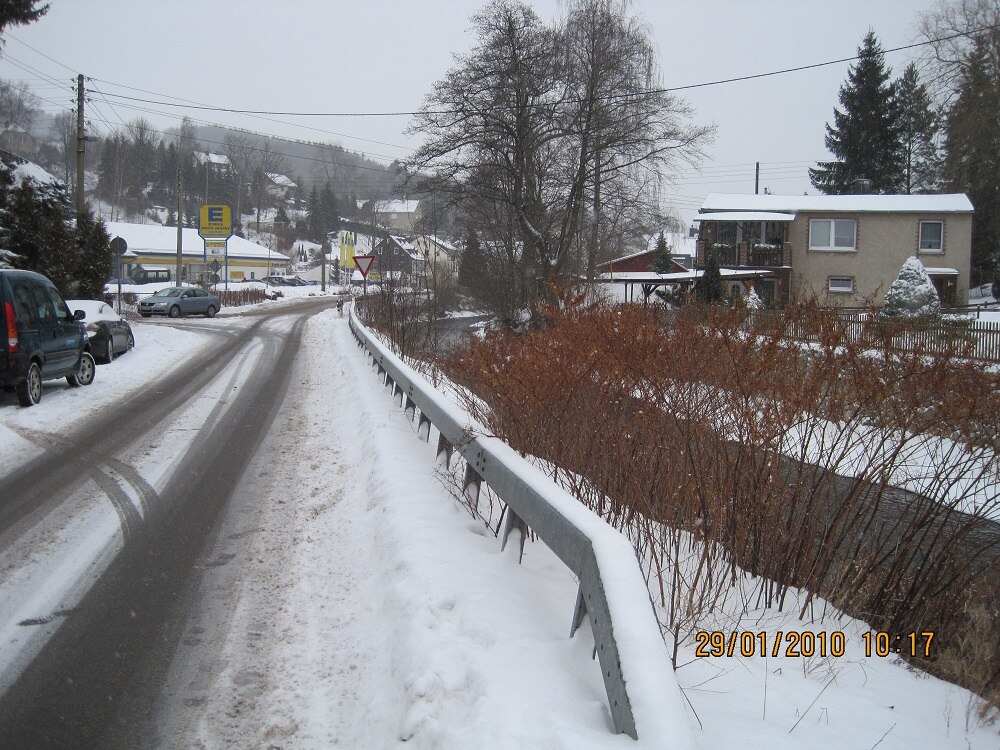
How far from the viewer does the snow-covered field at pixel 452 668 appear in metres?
3.11

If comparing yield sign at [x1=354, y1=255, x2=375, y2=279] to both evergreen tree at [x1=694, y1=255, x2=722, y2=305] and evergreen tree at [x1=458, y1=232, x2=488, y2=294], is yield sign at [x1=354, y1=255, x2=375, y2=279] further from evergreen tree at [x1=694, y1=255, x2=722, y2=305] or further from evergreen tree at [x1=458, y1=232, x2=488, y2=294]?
evergreen tree at [x1=694, y1=255, x2=722, y2=305]

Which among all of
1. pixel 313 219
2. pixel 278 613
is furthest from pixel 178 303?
pixel 313 219

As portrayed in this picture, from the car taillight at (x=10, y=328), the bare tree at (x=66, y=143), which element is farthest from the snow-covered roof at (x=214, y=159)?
the car taillight at (x=10, y=328)

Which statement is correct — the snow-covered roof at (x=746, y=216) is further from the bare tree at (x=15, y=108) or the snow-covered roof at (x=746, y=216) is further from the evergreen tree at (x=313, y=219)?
the evergreen tree at (x=313, y=219)

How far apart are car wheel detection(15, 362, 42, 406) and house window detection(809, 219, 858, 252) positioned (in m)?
35.6

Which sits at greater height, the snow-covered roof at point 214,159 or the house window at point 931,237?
the snow-covered roof at point 214,159

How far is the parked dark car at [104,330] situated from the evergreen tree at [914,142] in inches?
2021

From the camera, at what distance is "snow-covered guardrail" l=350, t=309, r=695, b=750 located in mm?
2555

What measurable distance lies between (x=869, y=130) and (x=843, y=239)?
1878 cm

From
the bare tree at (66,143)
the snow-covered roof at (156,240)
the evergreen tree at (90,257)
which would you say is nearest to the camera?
the evergreen tree at (90,257)

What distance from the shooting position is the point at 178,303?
126 feet

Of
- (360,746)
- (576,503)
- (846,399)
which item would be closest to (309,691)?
(360,746)

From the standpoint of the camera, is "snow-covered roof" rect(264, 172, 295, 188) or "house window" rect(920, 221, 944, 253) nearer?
"house window" rect(920, 221, 944, 253)

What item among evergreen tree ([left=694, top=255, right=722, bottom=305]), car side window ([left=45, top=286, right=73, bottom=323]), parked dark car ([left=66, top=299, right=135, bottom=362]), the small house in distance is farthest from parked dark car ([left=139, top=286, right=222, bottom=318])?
the small house in distance
